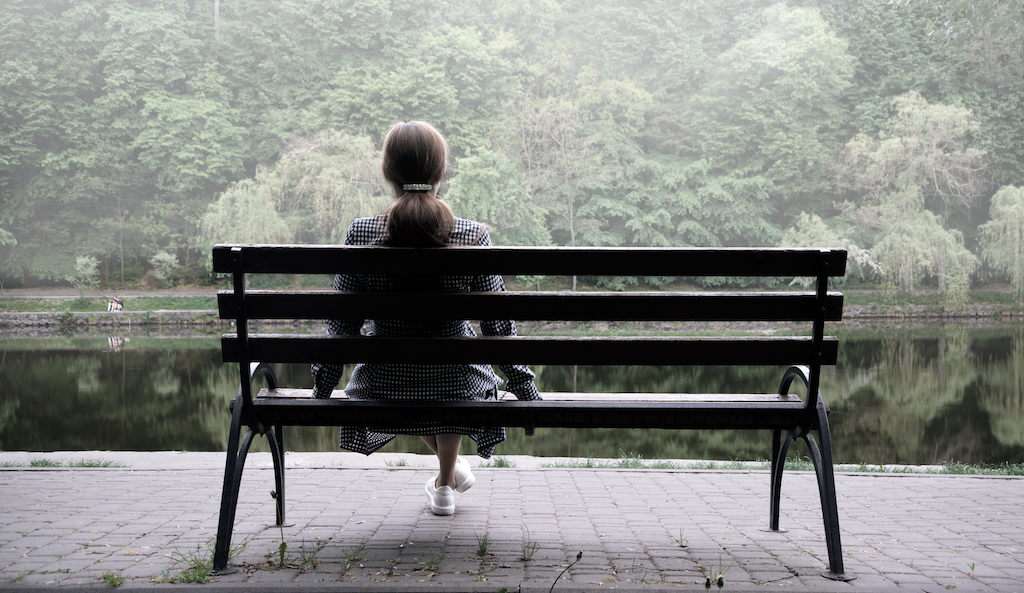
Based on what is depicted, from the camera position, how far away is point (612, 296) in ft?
5.98

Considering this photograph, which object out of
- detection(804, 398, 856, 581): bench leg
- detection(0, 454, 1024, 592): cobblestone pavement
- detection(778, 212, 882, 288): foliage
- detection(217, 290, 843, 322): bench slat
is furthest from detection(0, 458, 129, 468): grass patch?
detection(778, 212, 882, 288): foliage

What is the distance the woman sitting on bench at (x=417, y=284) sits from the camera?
2037 mm

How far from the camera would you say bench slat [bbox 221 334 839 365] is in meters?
1.92

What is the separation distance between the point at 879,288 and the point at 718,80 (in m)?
14.8

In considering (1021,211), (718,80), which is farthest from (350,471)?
(718,80)

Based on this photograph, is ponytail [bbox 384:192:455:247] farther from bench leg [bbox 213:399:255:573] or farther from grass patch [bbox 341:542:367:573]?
grass patch [bbox 341:542:367:573]

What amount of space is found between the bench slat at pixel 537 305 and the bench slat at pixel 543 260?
0.22 feet

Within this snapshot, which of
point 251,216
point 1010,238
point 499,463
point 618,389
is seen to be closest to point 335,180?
point 251,216

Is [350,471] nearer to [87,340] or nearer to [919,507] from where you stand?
[919,507]

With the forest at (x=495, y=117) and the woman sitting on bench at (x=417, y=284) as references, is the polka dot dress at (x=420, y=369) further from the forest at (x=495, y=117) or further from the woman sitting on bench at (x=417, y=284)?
the forest at (x=495, y=117)

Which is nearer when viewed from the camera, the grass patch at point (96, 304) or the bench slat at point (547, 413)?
the bench slat at point (547, 413)

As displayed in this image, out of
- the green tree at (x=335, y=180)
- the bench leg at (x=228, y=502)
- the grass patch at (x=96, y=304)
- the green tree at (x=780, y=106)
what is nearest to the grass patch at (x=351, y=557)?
the bench leg at (x=228, y=502)

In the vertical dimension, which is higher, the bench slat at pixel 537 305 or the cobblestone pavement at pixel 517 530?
the bench slat at pixel 537 305

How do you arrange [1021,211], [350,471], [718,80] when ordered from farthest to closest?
[718,80]
[1021,211]
[350,471]
